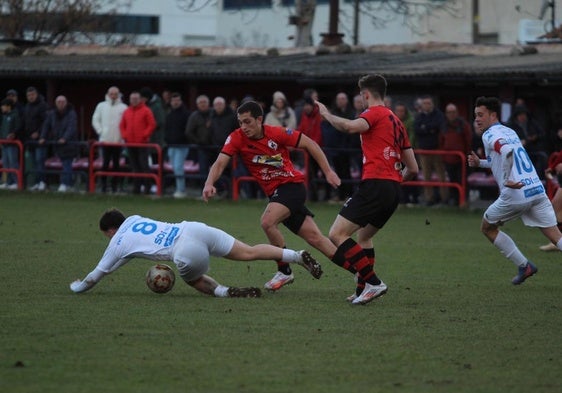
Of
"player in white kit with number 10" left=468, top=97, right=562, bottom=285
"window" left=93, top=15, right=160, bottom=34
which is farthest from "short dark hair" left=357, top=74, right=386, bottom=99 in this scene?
"window" left=93, top=15, right=160, bottom=34

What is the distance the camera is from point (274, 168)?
11562 mm

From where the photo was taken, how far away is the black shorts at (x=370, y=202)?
10.8 metres

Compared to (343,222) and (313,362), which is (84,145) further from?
(313,362)

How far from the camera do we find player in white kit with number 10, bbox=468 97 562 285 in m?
11.9

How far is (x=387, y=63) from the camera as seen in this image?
A: 88.5ft

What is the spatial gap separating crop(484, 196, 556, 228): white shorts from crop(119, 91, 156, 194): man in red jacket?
506 inches

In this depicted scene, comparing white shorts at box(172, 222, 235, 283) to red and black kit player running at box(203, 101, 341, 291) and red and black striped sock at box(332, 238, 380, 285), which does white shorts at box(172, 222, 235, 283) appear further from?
red and black striped sock at box(332, 238, 380, 285)

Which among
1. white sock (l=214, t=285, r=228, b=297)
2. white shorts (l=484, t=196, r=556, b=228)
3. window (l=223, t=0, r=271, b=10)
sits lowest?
window (l=223, t=0, r=271, b=10)

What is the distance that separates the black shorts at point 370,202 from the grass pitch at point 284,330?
0.75m

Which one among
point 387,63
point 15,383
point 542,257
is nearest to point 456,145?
point 387,63

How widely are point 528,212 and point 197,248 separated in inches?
137

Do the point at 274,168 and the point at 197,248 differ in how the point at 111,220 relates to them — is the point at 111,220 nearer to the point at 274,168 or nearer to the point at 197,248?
the point at 197,248

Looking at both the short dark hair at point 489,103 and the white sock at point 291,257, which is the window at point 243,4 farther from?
the white sock at point 291,257

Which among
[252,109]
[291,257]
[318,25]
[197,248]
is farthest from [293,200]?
[318,25]
